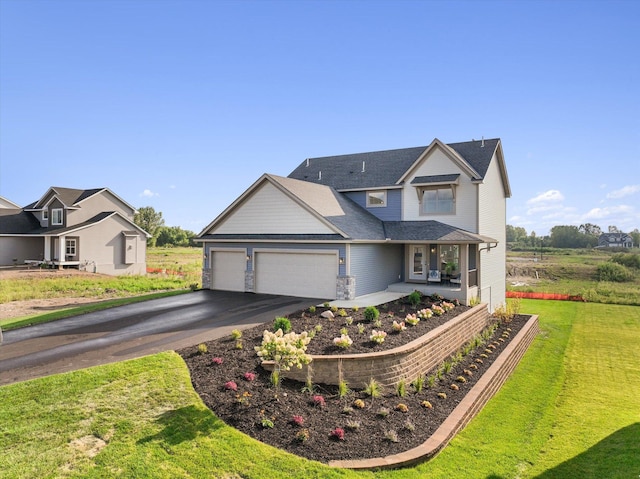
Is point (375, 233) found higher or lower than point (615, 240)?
lower

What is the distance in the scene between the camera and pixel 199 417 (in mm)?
6887

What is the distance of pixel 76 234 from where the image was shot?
112 ft

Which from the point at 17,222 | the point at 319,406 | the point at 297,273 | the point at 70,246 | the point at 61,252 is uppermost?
the point at 17,222

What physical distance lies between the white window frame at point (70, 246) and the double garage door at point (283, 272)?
68.7 ft

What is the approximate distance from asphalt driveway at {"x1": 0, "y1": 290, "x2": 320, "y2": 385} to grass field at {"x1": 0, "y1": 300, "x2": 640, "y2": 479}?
46.7 inches

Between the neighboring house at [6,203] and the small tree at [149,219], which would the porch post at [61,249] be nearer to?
the neighboring house at [6,203]

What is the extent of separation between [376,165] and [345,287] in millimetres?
10128

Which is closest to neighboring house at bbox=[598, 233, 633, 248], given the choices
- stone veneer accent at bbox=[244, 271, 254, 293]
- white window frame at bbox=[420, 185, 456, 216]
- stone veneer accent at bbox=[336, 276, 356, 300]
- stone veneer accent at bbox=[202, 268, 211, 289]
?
white window frame at bbox=[420, 185, 456, 216]

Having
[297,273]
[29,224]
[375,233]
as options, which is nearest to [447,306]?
[375,233]

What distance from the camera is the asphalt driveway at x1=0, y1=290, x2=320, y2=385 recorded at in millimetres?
9188

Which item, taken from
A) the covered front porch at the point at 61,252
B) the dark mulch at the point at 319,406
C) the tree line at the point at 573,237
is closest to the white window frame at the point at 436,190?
the dark mulch at the point at 319,406

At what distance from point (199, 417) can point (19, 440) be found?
9.01ft

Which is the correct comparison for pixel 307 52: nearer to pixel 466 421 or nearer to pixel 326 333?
pixel 326 333

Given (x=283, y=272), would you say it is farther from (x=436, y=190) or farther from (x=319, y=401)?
(x=319, y=401)
